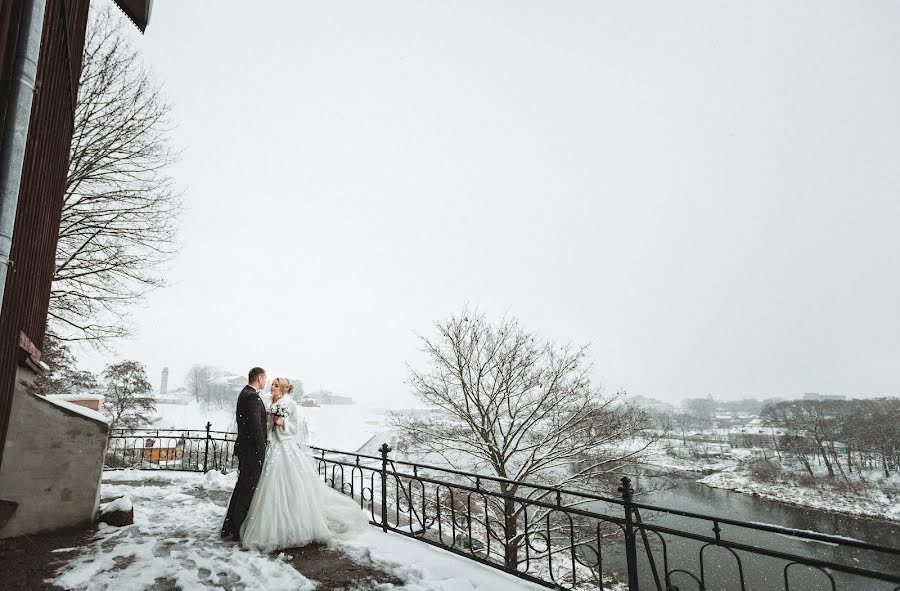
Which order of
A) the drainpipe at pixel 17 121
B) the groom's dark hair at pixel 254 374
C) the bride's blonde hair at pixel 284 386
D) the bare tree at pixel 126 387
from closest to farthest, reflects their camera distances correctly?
the drainpipe at pixel 17 121 < the groom's dark hair at pixel 254 374 < the bride's blonde hair at pixel 284 386 < the bare tree at pixel 126 387

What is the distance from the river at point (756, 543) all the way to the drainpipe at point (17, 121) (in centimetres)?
1206

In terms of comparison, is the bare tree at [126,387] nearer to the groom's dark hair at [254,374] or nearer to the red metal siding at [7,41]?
the groom's dark hair at [254,374]

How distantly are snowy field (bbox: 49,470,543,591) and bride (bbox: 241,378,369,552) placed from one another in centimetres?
22

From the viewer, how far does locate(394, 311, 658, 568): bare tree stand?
13.5 m

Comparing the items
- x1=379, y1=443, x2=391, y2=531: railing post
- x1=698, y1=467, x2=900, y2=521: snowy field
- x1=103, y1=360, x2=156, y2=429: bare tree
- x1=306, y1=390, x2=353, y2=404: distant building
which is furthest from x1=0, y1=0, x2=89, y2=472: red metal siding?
x1=306, y1=390, x2=353, y2=404: distant building

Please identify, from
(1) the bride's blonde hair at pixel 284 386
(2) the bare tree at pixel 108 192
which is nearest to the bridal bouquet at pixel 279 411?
(1) the bride's blonde hair at pixel 284 386

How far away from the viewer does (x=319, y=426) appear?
5553cm

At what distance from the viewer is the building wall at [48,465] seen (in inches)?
188

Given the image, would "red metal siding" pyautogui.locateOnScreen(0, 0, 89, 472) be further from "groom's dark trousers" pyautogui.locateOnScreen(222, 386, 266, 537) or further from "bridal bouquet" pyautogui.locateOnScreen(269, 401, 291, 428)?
"bridal bouquet" pyautogui.locateOnScreen(269, 401, 291, 428)

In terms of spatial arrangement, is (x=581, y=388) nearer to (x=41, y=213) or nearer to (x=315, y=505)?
(x=315, y=505)

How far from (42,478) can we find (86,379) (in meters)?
24.6

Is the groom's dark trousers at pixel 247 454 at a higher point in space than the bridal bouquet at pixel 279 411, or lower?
lower

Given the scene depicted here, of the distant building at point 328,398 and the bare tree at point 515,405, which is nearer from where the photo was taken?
the bare tree at point 515,405

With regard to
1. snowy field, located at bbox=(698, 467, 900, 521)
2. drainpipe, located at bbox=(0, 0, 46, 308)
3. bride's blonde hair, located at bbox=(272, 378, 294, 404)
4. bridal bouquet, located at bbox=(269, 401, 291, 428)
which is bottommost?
snowy field, located at bbox=(698, 467, 900, 521)
